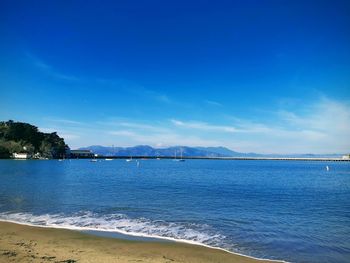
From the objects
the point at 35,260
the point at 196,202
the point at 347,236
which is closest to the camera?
the point at 35,260

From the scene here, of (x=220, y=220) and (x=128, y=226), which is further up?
(x=220, y=220)

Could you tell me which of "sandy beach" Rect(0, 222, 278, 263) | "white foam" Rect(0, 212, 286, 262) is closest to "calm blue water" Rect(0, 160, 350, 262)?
"white foam" Rect(0, 212, 286, 262)

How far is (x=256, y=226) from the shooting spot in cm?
2319

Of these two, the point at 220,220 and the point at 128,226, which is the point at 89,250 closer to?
the point at 128,226

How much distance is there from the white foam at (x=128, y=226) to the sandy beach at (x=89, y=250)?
164 centimetres

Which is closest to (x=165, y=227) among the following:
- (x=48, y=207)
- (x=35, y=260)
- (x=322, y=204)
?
(x=35, y=260)

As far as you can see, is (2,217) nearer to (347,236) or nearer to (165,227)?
(165,227)

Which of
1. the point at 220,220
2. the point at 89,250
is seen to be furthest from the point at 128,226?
the point at 220,220

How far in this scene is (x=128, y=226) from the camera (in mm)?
22328

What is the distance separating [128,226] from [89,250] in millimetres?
6779

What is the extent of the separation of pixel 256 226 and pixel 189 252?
8961 mm

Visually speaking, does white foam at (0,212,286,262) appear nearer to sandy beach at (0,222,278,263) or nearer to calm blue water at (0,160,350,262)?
calm blue water at (0,160,350,262)

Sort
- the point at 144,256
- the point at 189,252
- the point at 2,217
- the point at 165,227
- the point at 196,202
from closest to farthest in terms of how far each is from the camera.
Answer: the point at 144,256 → the point at 189,252 → the point at 165,227 → the point at 2,217 → the point at 196,202

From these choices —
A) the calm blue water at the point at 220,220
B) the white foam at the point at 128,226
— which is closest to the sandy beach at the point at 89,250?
the white foam at the point at 128,226
